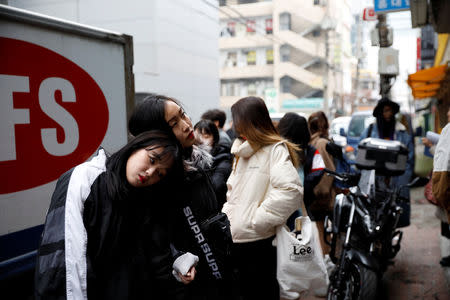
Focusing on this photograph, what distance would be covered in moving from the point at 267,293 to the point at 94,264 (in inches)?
70.6

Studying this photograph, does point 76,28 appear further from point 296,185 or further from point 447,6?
point 447,6

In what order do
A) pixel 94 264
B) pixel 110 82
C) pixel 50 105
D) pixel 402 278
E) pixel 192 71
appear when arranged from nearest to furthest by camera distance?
pixel 94 264 → pixel 50 105 → pixel 110 82 → pixel 402 278 → pixel 192 71

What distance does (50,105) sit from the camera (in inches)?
116

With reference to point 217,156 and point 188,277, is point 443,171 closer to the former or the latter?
point 217,156

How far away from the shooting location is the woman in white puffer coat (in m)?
2.79

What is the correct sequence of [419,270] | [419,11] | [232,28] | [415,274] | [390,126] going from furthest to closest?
[232,28] → [419,11] → [390,126] → [419,270] → [415,274]

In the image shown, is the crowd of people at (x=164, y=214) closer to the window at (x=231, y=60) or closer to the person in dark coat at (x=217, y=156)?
the person in dark coat at (x=217, y=156)

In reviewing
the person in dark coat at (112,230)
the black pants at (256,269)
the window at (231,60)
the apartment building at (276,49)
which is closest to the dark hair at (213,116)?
the black pants at (256,269)

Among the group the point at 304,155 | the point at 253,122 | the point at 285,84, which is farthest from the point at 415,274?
the point at 285,84

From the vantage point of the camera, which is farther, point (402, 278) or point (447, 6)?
point (447, 6)

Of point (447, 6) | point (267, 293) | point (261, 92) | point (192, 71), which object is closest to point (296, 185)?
point (267, 293)

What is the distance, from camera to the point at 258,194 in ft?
9.47

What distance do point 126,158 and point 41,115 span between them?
4.84ft

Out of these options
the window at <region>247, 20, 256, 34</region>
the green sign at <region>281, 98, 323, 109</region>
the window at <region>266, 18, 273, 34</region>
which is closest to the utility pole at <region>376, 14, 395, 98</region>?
the green sign at <region>281, 98, 323, 109</region>
